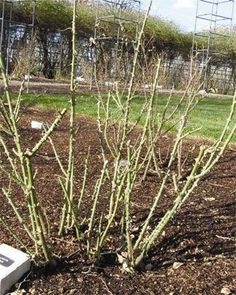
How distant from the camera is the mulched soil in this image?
7.27ft

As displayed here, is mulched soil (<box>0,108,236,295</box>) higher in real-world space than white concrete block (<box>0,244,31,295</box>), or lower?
lower

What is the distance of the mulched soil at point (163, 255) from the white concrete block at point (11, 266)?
4cm

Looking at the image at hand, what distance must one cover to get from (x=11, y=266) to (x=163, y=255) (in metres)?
0.72

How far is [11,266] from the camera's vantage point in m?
2.16

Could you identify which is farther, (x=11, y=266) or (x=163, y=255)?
(x=163, y=255)

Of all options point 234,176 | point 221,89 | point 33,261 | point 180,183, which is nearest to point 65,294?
point 33,261

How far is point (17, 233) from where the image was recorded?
8.62 ft

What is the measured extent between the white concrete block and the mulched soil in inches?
1.4

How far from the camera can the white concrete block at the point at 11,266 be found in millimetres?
2129

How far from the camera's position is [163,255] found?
2.53 m

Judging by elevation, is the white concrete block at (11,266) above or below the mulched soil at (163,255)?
above

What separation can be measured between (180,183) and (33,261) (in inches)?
76.7

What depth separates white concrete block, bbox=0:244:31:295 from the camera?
213 centimetres

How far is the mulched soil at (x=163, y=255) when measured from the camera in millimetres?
2217
